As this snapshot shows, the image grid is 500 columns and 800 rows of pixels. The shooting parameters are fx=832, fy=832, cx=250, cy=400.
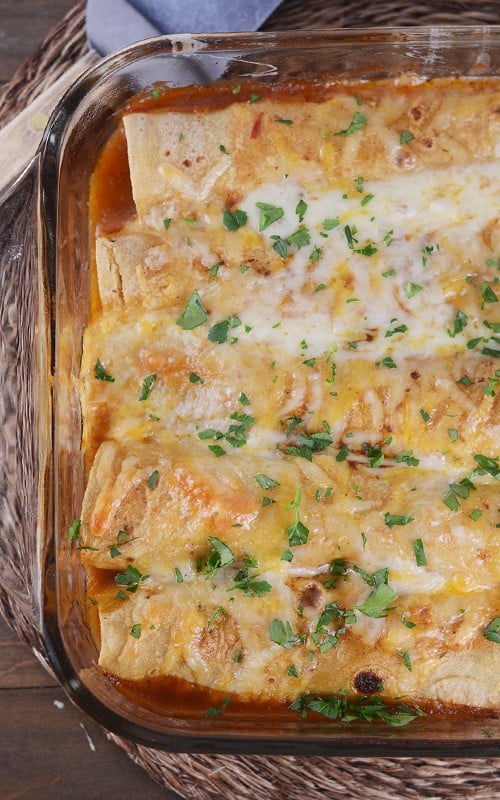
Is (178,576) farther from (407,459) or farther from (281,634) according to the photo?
(407,459)

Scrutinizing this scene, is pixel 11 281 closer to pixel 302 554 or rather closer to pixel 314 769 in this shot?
pixel 302 554

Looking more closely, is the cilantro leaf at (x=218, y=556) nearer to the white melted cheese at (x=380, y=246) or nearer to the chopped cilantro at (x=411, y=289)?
the white melted cheese at (x=380, y=246)

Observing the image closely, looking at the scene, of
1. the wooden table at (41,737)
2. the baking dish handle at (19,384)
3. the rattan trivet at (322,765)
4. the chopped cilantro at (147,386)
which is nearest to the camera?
the chopped cilantro at (147,386)

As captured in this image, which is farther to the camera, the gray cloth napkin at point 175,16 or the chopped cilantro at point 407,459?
the gray cloth napkin at point 175,16

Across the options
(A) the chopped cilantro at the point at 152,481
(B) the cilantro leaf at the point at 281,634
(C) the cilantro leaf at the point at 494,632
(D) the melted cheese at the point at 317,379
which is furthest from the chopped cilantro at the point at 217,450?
(C) the cilantro leaf at the point at 494,632

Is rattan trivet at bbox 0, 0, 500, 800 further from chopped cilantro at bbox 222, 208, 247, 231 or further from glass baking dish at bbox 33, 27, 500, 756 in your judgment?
chopped cilantro at bbox 222, 208, 247, 231

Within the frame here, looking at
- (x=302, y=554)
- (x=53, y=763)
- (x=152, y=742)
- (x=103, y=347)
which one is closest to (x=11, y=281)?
(x=103, y=347)

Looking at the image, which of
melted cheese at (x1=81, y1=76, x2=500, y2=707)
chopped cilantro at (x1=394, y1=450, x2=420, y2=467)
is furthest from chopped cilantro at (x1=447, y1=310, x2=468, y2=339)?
chopped cilantro at (x1=394, y1=450, x2=420, y2=467)
